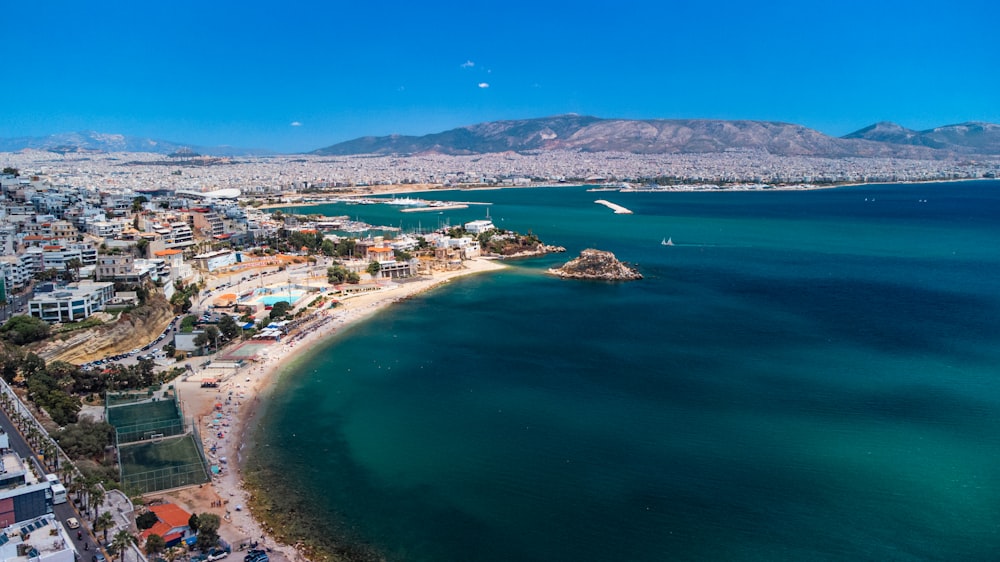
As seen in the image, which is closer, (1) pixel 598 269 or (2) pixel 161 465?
(2) pixel 161 465

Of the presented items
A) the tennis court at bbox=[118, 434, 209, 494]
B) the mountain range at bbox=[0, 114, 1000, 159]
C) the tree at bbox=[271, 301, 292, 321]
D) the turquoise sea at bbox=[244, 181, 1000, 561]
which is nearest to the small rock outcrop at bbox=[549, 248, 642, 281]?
the turquoise sea at bbox=[244, 181, 1000, 561]

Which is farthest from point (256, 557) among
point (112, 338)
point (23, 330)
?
point (23, 330)

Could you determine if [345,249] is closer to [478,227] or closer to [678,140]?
[478,227]

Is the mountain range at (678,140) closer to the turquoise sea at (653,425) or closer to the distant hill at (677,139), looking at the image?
the distant hill at (677,139)

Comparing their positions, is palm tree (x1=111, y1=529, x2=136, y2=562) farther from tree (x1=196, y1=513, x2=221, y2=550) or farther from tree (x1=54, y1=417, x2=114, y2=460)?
tree (x1=54, y1=417, x2=114, y2=460)

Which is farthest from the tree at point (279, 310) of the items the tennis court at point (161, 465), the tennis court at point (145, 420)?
the tennis court at point (161, 465)

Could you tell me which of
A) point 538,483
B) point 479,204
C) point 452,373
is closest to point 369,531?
point 538,483
